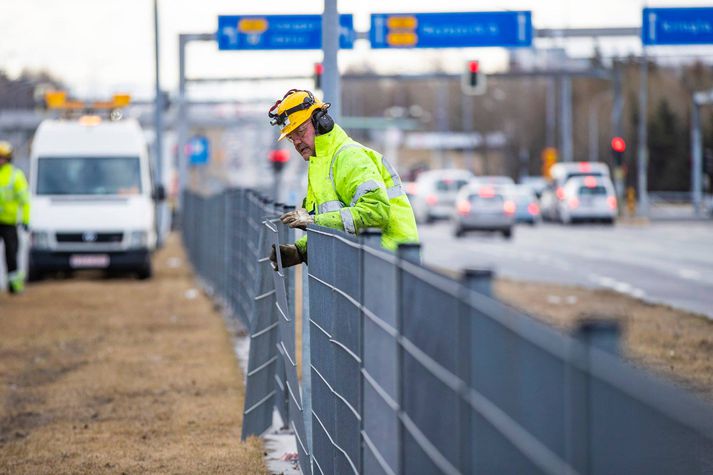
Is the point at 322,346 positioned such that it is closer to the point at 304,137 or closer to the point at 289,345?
the point at 289,345

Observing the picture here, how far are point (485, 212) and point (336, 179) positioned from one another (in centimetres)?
3518

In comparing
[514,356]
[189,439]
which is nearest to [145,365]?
[189,439]

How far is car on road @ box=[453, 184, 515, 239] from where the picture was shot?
4178 centimetres

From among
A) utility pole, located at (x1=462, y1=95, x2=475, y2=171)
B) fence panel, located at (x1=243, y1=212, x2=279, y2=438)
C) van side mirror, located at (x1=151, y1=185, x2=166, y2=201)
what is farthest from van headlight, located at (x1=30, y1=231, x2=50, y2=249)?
utility pole, located at (x1=462, y1=95, x2=475, y2=171)

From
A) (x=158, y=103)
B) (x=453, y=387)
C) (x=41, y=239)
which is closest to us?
(x=453, y=387)

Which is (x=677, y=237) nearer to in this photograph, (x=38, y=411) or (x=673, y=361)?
(x=673, y=361)

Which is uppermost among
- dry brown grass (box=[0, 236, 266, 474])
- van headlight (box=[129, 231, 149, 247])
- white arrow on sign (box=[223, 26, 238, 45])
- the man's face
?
white arrow on sign (box=[223, 26, 238, 45])

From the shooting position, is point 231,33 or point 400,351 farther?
point 231,33

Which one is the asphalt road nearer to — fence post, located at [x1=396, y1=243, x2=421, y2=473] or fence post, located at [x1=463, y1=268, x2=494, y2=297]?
fence post, located at [x1=396, y1=243, x2=421, y2=473]

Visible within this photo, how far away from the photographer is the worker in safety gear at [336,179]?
6.95 m

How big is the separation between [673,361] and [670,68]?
114 metres

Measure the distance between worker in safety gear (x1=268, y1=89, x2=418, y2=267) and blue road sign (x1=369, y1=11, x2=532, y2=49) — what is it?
98.3 feet

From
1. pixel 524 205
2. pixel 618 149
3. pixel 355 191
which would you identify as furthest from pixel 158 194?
pixel 618 149

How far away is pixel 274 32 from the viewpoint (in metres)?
36.9
